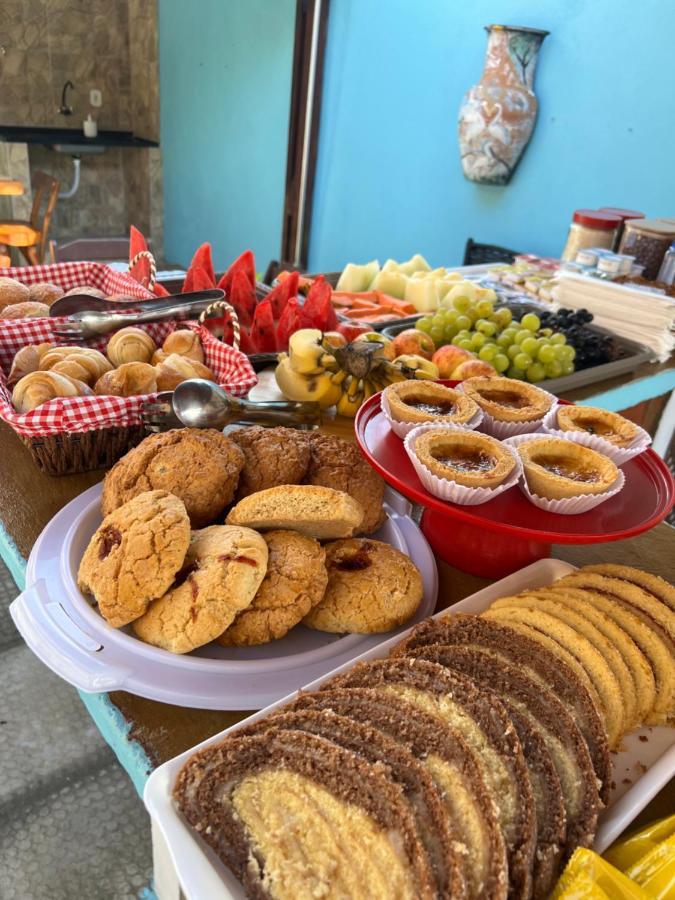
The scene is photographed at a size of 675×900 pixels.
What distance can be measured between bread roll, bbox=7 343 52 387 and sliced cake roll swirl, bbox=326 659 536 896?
3.68ft

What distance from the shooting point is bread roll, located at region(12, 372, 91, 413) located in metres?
1.33

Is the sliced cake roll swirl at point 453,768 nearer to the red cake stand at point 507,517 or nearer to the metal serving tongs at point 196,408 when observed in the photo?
the red cake stand at point 507,517

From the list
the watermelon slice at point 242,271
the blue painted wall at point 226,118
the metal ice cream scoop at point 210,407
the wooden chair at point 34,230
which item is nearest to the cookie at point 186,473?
the metal ice cream scoop at point 210,407

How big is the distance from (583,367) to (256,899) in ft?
7.23

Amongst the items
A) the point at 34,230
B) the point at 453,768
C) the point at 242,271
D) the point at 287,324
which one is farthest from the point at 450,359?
the point at 34,230

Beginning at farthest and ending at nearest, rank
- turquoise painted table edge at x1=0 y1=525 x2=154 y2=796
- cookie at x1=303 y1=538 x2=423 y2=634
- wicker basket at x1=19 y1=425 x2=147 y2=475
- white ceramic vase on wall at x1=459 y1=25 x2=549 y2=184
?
white ceramic vase on wall at x1=459 y1=25 x2=549 y2=184, wicker basket at x1=19 y1=425 x2=147 y2=475, cookie at x1=303 y1=538 x2=423 y2=634, turquoise painted table edge at x1=0 y1=525 x2=154 y2=796

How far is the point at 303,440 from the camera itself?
1.28 meters

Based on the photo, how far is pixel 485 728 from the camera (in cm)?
75

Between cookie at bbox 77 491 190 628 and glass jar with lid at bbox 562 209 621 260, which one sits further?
glass jar with lid at bbox 562 209 621 260

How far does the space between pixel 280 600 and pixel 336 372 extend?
983mm

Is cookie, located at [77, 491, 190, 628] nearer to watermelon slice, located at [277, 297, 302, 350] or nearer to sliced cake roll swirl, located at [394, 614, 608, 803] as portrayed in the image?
sliced cake roll swirl, located at [394, 614, 608, 803]

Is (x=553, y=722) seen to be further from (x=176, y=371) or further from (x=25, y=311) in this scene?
(x=25, y=311)

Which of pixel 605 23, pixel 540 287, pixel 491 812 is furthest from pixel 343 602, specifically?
pixel 605 23

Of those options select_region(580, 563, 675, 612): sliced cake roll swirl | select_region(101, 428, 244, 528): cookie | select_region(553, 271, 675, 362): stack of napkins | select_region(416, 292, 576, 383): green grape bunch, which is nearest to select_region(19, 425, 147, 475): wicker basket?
select_region(101, 428, 244, 528): cookie
